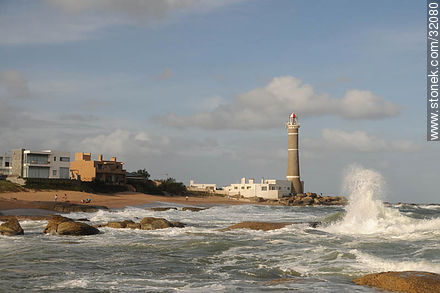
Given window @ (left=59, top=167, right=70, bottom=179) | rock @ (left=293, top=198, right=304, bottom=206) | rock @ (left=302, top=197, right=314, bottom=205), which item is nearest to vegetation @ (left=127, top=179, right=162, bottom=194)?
window @ (left=59, top=167, right=70, bottom=179)

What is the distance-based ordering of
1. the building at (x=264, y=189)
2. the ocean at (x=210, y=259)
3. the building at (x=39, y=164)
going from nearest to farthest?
1. the ocean at (x=210, y=259)
2. the building at (x=39, y=164)
3. the building at (x=264, y=189)

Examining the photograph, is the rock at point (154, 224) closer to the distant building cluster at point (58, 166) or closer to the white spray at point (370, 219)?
the white spray at point (370, 219)

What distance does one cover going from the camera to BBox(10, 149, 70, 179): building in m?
64.2

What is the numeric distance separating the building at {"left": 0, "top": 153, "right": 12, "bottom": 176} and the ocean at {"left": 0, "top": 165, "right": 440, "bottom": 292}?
48.3m

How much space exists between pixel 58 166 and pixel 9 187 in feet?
37.6

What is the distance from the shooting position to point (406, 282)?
35.5 feet

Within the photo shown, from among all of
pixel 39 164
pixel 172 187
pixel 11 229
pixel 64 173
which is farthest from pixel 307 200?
pixel 11 229

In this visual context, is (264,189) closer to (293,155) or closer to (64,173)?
(293,155)

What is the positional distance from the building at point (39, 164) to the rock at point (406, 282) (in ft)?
195

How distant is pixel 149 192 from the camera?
7506 centimetres

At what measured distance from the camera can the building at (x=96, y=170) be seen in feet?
229

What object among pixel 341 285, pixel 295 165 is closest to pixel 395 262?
pixel 341 285

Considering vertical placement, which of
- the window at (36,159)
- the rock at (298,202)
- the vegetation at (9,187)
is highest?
the window at (36,159)

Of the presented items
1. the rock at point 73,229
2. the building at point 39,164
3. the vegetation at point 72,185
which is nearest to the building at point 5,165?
the building at point 39,164
